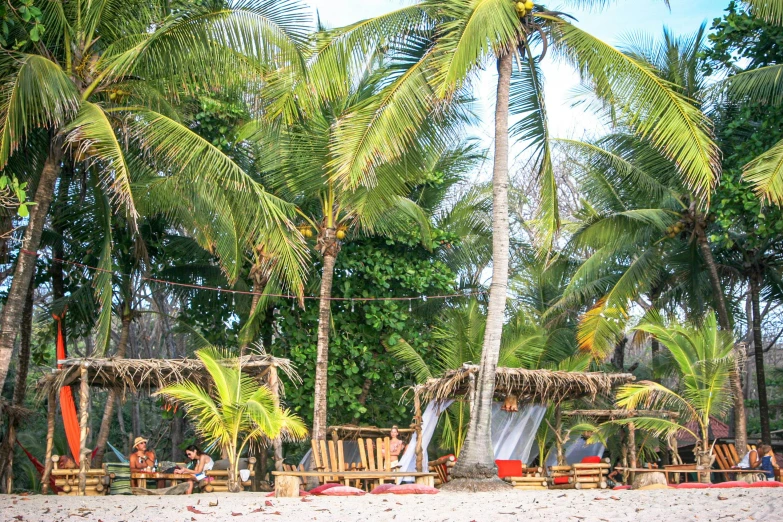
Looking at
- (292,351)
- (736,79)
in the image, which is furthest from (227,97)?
(736,79)

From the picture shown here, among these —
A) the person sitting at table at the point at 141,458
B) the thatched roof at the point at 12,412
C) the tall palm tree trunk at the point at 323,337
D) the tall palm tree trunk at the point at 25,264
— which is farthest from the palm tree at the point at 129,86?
the thatched roof at the point at 12,412

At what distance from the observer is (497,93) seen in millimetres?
12289

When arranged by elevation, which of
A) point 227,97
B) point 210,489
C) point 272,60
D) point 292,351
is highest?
point 227,97

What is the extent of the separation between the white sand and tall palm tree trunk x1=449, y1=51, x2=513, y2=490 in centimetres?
75

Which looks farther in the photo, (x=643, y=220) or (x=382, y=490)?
(x=643, y=220)

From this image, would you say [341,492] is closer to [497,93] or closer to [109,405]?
[497,93]

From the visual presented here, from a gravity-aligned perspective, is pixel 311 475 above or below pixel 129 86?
below

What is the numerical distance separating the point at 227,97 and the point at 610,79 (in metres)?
7.89

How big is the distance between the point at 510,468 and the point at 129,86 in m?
7.55

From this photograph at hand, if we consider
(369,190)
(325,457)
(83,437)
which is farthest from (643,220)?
(83,437)

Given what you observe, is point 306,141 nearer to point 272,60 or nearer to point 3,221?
point 272,60

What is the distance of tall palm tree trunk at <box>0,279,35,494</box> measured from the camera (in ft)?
47.7

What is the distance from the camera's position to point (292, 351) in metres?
16.6

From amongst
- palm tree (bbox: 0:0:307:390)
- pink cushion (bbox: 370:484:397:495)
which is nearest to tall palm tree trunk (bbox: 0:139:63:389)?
palm tree (bbox: 0:0:307:390)
